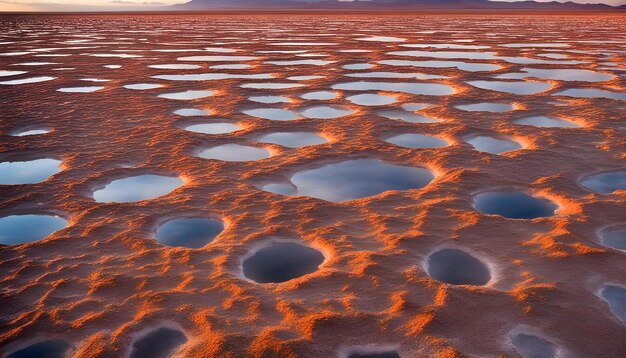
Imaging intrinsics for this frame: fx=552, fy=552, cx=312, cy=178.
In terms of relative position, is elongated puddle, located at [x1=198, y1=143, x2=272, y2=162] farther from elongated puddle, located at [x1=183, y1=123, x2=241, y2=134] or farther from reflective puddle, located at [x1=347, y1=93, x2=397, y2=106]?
reflective puddle, located at [x1=347, y1=93, x2=397, y2=106]

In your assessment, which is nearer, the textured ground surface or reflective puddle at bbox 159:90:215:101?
the textured ground surface

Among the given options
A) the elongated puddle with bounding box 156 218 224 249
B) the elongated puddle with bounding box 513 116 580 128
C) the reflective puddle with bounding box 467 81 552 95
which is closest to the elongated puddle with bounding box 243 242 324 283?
the elongated puddle with bounding box 156 218 224 249

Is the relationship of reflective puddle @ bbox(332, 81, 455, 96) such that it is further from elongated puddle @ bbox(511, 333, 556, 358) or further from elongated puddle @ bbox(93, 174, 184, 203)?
elongated puddle @ bbox(511, 333, 556, 358)

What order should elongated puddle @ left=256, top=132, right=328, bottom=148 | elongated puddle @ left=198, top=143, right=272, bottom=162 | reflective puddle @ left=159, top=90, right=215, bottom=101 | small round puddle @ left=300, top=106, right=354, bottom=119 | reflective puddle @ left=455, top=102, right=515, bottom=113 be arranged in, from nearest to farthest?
elongated puddle @ left=198, top=143, right=272, bottom=162
elongated puddle @ left=256, top=132, right=328, bottom=148
small round puddle @ left=300, top=106, right=354, bottom=119
reflective puddle @ left=455, top=102, right=515, bottom=113
reflective puddle @ left=159, top=90, right=215, bottom=101

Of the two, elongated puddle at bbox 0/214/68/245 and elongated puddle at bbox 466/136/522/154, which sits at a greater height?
elongated puddle at bbox 466/136/522/154

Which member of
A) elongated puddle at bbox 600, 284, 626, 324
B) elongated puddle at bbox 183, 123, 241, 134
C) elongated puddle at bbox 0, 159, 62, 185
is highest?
elongated puddle at bbox 600, 284, 626, 324

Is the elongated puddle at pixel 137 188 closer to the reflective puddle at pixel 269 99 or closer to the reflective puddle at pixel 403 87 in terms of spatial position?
the reflective puddle at pixel 269 99

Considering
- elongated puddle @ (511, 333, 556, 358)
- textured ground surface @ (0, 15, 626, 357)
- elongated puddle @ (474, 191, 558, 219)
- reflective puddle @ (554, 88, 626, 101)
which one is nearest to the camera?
elongated puddle @ (511, 333, 556, 358)
